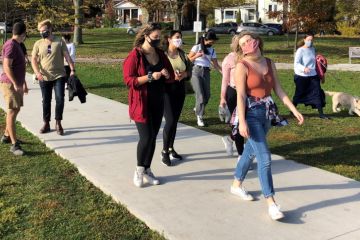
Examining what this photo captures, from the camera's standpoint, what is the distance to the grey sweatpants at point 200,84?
26.6 feet

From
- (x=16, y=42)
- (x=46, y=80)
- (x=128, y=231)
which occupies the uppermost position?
(x=16, y=42)

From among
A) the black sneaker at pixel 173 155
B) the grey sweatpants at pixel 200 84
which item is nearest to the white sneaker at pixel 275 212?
the black sneaker at pixel 173 155

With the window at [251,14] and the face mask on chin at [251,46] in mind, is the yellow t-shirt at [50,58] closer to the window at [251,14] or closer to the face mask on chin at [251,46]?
the face mask on chin at [251,46]

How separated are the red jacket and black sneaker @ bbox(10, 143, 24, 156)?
90.5 inches

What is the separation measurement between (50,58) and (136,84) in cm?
300

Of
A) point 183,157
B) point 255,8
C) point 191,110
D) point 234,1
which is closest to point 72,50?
point 191,110

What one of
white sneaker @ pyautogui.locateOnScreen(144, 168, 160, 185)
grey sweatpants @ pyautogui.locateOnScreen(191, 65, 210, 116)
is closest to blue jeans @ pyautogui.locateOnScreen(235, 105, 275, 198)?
white sneaker @ pyautogui.locateOnScreen(144, 168, 160, 185)

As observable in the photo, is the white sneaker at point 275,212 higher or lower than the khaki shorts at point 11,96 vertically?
lower

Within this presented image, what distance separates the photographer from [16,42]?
6469 mm

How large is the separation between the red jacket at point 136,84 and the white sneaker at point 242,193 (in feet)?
3.77

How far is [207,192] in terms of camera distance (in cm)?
512

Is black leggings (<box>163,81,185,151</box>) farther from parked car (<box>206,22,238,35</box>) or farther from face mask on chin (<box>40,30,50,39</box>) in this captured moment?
parked car (<box>206,22,238,35</box>)

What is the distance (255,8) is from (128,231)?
6065cm

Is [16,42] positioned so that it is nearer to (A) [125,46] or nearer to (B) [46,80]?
(B) [46,80]
